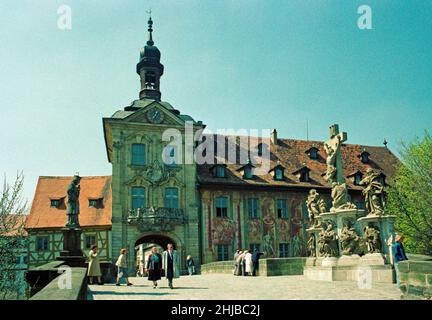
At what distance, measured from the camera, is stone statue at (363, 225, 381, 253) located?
14.8 meters

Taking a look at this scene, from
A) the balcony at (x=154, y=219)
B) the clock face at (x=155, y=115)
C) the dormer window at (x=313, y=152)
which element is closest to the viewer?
the balcony at (x=154, y=219)

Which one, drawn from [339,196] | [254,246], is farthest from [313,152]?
[339,196]

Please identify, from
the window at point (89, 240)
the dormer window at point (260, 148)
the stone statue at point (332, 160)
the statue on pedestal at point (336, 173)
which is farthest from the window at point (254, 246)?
the stone statue at point (332, 160)

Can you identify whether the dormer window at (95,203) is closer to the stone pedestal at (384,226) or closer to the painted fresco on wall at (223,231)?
the painted fresco on wall at (223,231)

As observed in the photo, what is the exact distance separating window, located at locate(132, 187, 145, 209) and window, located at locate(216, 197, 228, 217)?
547 centimetres

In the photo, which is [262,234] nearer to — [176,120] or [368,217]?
[176,120]

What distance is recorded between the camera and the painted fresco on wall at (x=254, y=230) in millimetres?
34469

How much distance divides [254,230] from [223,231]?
250 centimetres

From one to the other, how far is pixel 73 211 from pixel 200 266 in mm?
16693

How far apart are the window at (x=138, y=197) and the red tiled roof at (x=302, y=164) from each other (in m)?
4.40

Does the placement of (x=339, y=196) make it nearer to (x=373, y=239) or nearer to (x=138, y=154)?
(x=373, y=239)

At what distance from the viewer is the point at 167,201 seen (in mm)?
33281

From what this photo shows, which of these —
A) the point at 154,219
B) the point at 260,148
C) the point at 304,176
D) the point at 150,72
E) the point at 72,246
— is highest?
the point at 150,72

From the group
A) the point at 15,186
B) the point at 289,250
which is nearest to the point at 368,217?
the point at 15,186
